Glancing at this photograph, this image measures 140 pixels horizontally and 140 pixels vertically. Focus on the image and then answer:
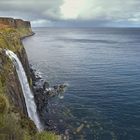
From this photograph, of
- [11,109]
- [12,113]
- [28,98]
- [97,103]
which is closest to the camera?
[12,113]

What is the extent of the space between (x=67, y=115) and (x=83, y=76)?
3398 centimetres

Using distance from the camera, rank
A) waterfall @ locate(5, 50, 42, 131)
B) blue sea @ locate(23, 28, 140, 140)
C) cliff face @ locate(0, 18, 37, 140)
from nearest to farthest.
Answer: cliff face @ locate(0, 18, 37, 140) < waterfall @ locate(5, 50, 42, 131) < blue sea @ locate(23, 28, 140, 140)

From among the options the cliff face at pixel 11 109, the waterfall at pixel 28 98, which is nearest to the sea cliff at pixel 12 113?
the cliff face at pixel 11 109

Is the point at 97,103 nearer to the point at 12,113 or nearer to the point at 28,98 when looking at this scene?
the point at 28,98

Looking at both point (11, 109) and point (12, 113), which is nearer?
point (12, 113)

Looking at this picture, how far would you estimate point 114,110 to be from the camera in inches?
2280

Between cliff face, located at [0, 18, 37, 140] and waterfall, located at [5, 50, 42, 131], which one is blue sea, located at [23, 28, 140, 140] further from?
cliff face, located at [0, 18, 37, 140]

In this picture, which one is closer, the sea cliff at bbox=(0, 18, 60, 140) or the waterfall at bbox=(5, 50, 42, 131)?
the sea cliff at bbox=(0, 18, 60, 140)

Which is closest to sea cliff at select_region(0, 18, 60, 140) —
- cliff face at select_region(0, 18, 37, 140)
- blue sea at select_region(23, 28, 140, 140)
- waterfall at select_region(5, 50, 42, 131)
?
cliff face at select_region(0, 18, 37, 140)

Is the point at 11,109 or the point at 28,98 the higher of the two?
the point at 11,109

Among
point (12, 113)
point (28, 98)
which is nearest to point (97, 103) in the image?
point (28, 98)

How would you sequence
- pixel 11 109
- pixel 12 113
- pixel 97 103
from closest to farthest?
pixel 12 113, pixel 11 109, pixel 97 103

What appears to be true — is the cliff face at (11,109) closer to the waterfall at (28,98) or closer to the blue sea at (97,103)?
the waterfall at (28,98)

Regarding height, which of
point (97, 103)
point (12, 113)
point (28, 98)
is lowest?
point (97, 103)
